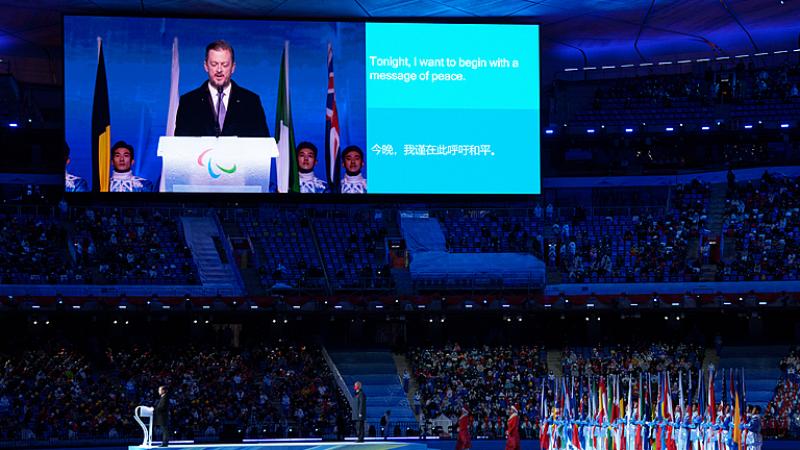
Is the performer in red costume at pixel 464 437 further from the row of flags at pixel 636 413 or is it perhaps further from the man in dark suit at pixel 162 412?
the man in dark suit at pixel 162 412

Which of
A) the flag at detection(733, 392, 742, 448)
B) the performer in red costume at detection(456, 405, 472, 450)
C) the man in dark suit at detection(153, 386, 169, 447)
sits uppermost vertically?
the man in dark suit at detection(153, 386, 169, 447)

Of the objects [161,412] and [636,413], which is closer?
[161,412]

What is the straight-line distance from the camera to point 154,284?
48.6 meters

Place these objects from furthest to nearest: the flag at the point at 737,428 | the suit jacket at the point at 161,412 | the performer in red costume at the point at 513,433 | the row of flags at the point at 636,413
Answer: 1. the performer in red costume at the point at 513,433
2. the row of flags at the point at 636,413
3. the flag at the point at 737,428
4. the suit jacket at the point at 161,412

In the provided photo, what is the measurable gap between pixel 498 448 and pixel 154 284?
15708 millimetres

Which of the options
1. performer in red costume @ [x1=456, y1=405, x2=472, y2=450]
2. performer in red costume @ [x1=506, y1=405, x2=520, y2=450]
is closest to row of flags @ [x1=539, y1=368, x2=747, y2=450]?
performer in red costume @ [x1=506, y1=405, x2=520, y2=450]

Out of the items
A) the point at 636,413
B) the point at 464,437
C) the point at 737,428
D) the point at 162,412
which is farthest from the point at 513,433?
the point at 162,412

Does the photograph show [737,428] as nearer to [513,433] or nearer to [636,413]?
[636,413]

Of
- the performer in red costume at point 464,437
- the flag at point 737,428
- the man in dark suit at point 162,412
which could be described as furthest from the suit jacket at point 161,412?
the flag at point 737,428

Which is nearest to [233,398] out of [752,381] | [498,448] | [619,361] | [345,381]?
[345,381]

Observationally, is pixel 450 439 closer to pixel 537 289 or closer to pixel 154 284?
pixel 537 289

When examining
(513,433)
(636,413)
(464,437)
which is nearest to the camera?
(636,413)

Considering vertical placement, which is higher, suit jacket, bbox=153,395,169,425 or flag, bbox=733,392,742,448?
suit jacket, bbox=153,395,169,425

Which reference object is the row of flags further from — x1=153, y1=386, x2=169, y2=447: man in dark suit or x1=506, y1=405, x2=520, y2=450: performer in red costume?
x1=153, y1=386, x2=169, y2=447: man in dark suit
